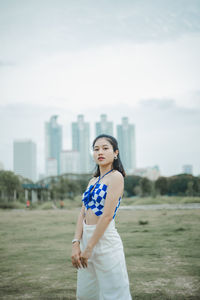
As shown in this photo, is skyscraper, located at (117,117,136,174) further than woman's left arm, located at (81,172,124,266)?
Yes

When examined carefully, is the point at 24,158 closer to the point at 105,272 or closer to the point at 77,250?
the point at 77,250

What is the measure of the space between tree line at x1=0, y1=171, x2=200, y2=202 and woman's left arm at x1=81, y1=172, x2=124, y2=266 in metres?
27.1

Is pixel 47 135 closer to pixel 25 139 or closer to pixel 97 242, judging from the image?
pixel 25 139

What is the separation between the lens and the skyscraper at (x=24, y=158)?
168625 millimetres

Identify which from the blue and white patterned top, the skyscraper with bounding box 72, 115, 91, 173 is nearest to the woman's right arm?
the blue and white patterned top

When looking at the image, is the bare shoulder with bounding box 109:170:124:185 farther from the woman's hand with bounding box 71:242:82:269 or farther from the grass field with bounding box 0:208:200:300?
the grass field with bounding box 0:208:200:300

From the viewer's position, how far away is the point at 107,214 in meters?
2.01

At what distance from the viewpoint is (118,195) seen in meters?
2.08

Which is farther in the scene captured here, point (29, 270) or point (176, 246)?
point (176, 246)

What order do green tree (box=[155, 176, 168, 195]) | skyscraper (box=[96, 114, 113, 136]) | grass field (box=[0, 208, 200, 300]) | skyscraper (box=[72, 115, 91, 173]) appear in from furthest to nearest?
skyscraper (box=[96, 114, 113, 136]) < skyscraper (box=[72, 115, 91, 173]) < green tree (box=[155, 176, 168, 195]) < grass field (box=[0, 208, 200, 300])

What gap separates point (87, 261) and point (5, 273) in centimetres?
306

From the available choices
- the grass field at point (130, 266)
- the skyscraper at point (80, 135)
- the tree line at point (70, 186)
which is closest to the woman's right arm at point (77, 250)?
the grass field at point (130, 266)

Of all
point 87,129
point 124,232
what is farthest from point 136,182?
point 87,129

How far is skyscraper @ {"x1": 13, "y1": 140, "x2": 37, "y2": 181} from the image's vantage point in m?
169
